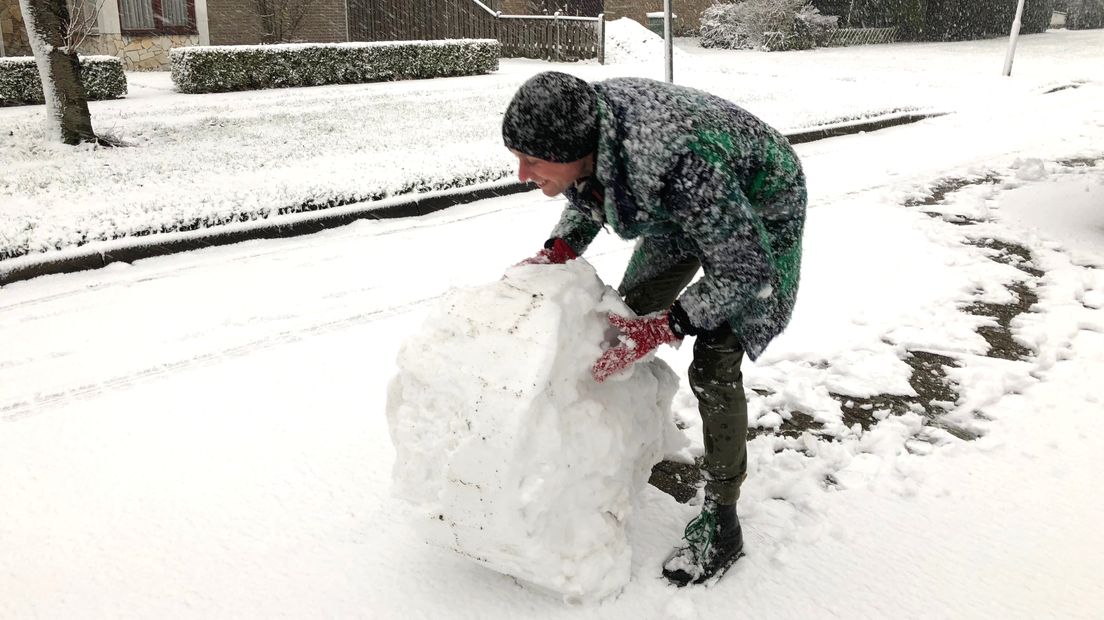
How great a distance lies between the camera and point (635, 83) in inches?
84.8

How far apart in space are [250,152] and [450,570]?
23.4 feet

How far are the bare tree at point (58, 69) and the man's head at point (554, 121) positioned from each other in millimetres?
8668

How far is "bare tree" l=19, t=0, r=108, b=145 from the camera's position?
27.7 ft

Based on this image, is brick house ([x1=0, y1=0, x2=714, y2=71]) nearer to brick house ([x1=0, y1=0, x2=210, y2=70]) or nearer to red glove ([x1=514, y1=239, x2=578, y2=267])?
brick house ([x1=0, y1=0, x2=210, y2=70])

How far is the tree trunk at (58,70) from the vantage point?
842cm

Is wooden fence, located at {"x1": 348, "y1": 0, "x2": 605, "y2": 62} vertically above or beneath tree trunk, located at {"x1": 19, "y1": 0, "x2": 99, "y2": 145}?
above

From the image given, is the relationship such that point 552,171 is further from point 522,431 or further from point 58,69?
point 58,69

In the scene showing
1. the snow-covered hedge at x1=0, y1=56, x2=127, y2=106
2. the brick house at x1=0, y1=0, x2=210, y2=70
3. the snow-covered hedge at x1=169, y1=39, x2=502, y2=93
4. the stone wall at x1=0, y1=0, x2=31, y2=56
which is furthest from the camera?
the brick house at x1=0, y1=0, x2=210, y2=70

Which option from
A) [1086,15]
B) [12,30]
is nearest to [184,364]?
[12,30]

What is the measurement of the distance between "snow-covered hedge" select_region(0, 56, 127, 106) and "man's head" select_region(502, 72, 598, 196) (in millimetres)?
11906

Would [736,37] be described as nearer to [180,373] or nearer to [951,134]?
[951,134]

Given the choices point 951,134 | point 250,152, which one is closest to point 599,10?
point 951,134

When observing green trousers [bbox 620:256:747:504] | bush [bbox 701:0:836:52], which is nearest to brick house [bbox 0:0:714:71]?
bush [bbox 701:0:836:52]

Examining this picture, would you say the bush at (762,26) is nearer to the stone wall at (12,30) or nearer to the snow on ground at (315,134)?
the snow on ground at (315,134)
